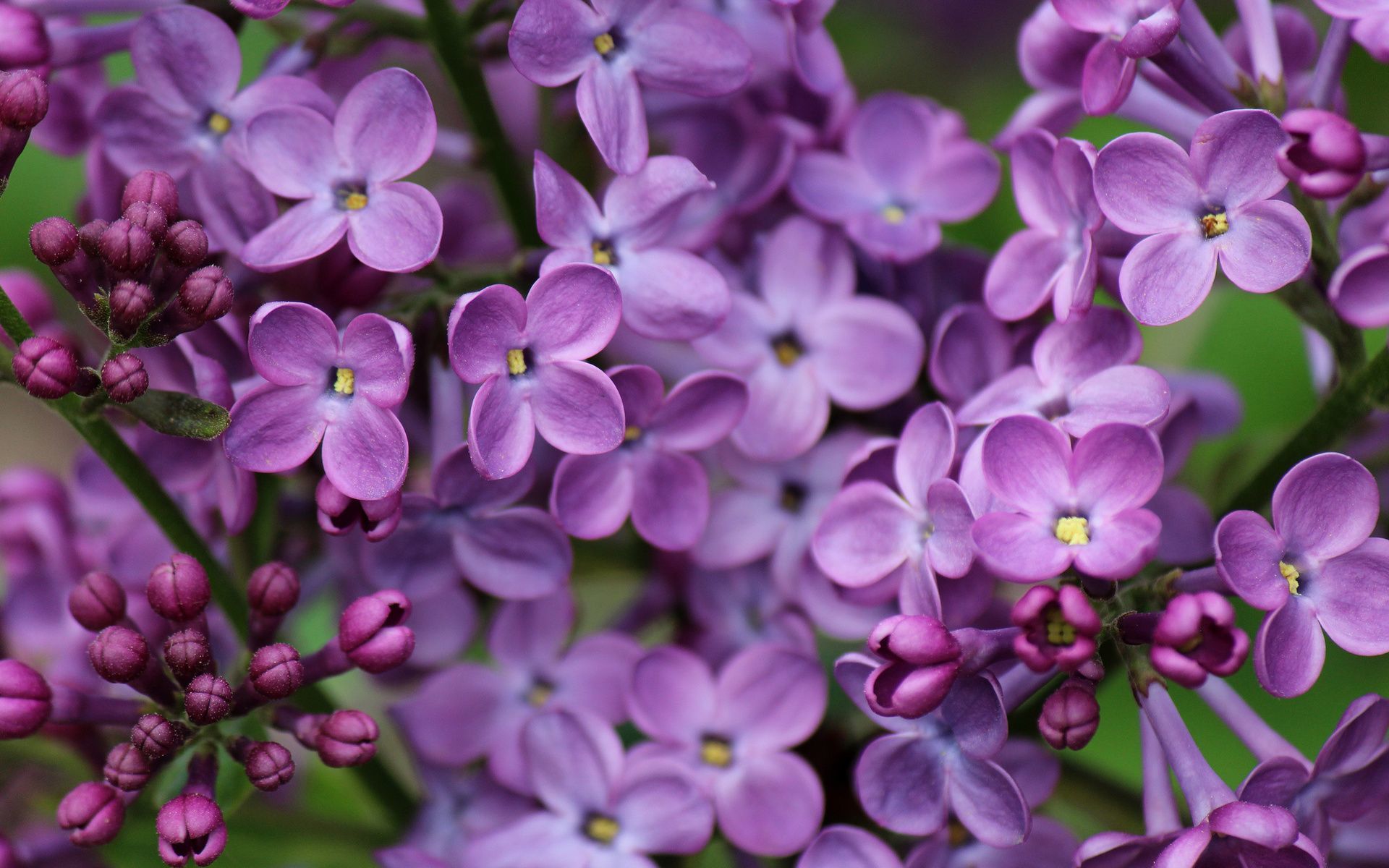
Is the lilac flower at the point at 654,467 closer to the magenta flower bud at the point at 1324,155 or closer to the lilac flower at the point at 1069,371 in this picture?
the lilac flower at the point at 1069,371

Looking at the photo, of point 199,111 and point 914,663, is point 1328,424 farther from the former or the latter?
point 199,111

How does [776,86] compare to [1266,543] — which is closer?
[1266,543]

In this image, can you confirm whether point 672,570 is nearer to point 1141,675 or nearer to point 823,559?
point 823,559

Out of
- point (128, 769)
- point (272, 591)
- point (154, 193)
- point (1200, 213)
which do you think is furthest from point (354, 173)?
point (1200, 213)

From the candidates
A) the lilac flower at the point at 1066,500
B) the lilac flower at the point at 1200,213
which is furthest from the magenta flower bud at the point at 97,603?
the lilac flower at the point at 1200,213

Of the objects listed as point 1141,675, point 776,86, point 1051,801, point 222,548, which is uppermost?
point 776,86

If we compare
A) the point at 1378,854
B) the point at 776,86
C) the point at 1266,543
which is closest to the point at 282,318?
the point at 776,86
